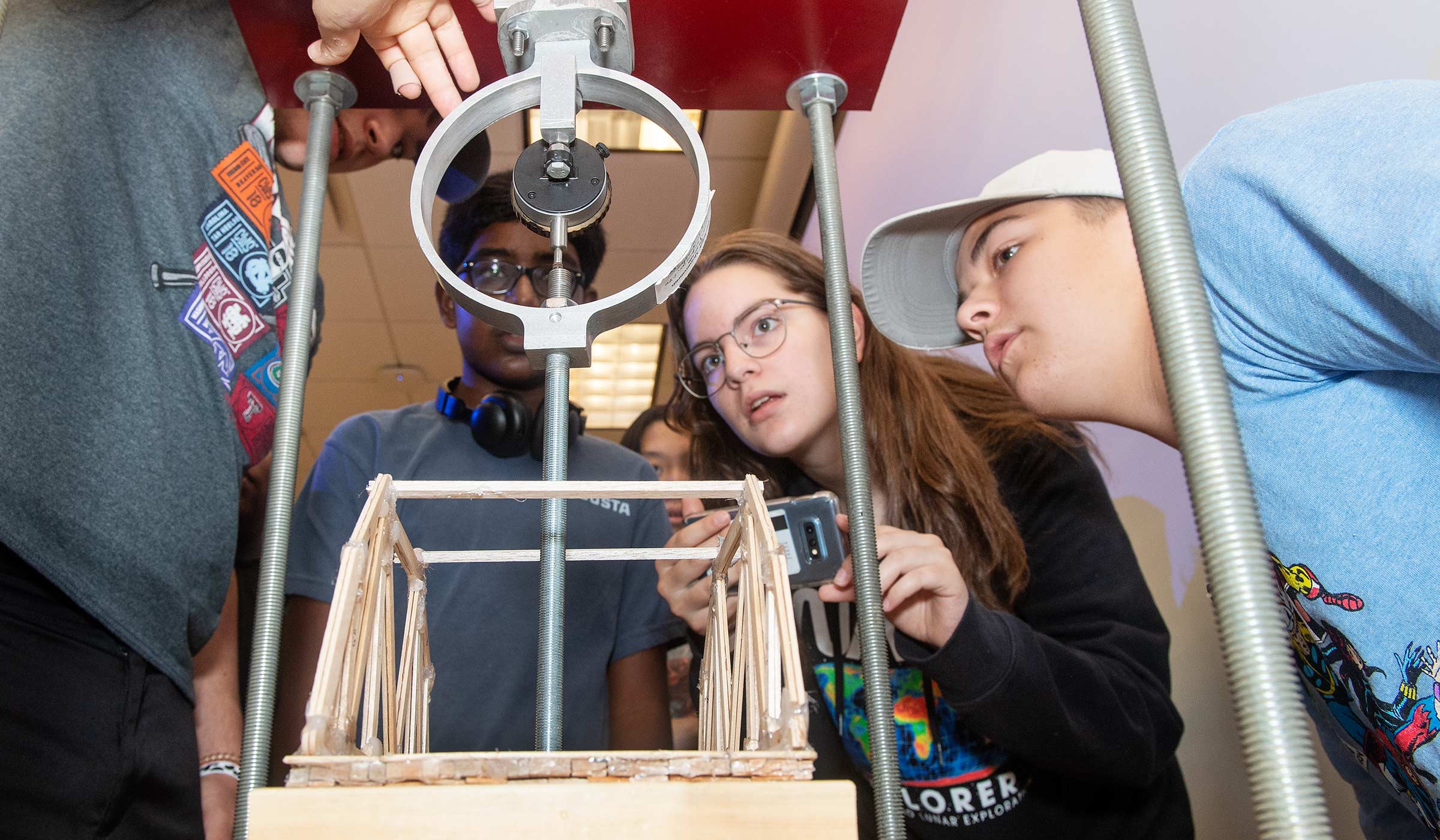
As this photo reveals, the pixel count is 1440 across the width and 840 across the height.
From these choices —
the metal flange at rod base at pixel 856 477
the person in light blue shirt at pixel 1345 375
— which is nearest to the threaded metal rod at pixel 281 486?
the metal flange at rod base at pixel 856 477

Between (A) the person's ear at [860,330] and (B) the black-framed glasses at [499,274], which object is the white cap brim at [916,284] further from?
(B) the black-framed glasses at [499,274]

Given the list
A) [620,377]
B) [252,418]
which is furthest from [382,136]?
[620,377]

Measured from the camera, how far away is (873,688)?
50 centimetres

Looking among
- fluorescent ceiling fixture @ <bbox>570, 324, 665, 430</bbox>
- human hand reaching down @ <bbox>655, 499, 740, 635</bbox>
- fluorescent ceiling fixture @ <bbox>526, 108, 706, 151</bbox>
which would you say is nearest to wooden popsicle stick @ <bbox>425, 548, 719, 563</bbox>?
human hand reaching down @ <bbox>655, 499, 740, 635</bbox>

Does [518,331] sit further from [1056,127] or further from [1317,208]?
[1056,127]

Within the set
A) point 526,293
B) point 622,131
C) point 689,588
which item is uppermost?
point 622,131

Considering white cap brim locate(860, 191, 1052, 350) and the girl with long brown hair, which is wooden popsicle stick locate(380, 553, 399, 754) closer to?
the girl with long brown hair

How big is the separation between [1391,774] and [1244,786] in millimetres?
555

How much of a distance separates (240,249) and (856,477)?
1.55 feet

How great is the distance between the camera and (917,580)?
78cm

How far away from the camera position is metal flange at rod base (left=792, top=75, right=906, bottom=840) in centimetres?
48

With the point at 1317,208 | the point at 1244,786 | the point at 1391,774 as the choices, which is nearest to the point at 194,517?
the point at 1317,208

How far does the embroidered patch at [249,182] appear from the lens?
26.1 inches

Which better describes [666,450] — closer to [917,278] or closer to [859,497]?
[917,278]
